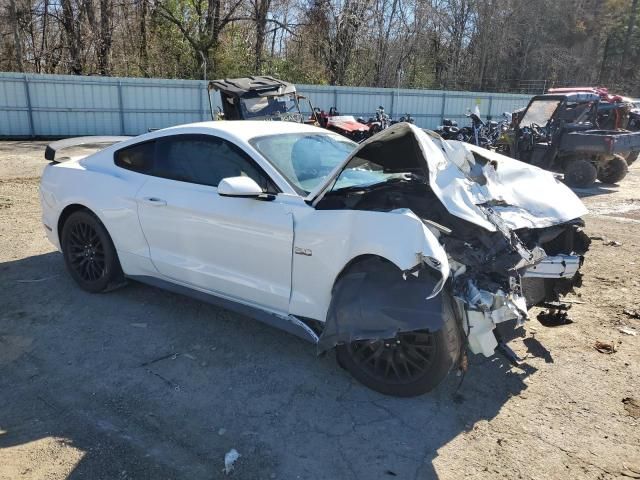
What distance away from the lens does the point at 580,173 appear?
1114 centimetres

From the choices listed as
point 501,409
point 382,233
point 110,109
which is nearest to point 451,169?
point 382,233

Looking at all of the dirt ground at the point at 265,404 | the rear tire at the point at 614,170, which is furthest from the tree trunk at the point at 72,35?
the dirt ground at the point at 265,404

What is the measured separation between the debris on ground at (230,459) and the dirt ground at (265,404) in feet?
0.11

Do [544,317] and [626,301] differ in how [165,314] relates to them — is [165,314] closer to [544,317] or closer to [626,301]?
[544,317]

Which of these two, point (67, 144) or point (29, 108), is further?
point (29, 108)

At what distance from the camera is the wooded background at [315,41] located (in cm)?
2325

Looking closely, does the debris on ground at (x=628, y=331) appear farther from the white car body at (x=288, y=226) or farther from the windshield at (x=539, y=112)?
the windshield at (x=539, y=112)

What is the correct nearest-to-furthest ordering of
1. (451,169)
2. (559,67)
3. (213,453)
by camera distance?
(213,453) < (451,169) < (559,67)

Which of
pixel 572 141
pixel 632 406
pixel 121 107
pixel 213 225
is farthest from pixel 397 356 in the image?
pixel 121 107

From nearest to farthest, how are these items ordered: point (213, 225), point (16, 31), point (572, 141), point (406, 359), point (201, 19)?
point (406, 359)
point (213, 225)
point (572, 141)
point (16, 31)
point (201, 19)

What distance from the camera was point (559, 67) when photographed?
1572 inches

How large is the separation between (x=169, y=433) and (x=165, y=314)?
165 cm

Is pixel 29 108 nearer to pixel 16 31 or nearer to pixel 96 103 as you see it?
pixel 96 103

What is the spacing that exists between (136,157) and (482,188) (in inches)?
113
